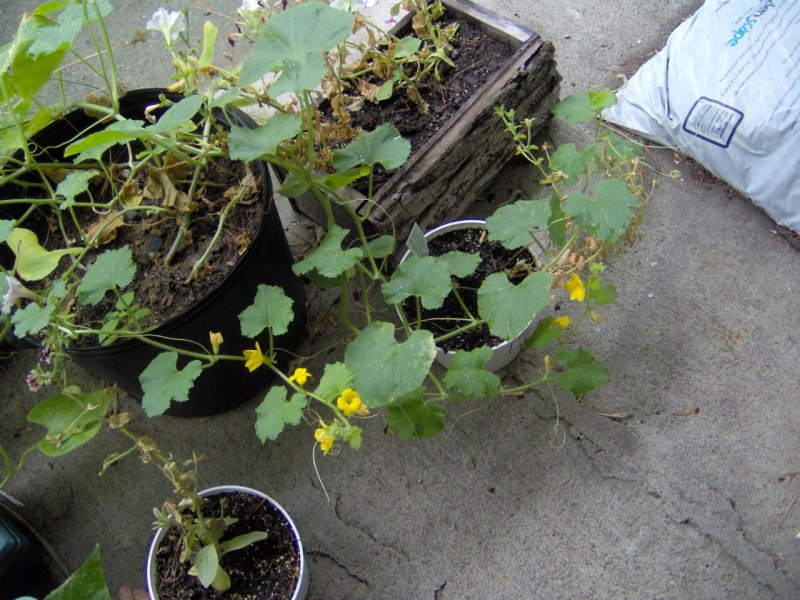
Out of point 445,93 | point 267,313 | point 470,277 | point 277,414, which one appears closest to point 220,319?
point 267,313

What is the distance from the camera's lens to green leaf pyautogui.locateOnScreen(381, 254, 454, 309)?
1064 mm

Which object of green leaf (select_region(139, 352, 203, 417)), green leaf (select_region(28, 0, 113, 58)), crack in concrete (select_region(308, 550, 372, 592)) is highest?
green leaf (select_region(28, 0, 113, 58))

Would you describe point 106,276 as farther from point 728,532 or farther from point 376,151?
point 728,532

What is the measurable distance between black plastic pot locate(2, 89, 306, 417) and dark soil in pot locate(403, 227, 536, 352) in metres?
0.28

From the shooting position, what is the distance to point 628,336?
4.79 ft

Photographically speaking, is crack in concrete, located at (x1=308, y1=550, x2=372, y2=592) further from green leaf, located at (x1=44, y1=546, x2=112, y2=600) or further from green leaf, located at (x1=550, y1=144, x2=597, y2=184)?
green leaf, located at (x1=550, y1=144, x2=597, y2=184)

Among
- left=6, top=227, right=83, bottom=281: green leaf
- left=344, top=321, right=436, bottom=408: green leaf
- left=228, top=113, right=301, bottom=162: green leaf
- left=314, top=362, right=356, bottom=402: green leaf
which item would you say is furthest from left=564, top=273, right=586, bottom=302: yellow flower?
left=6, top=227, right=83, bottom=281: green leaf

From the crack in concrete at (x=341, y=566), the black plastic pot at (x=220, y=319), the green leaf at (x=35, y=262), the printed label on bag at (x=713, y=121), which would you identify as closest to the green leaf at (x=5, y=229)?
the green leaf at (x=35, y=262)

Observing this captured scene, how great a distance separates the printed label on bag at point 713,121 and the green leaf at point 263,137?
95 centimetres

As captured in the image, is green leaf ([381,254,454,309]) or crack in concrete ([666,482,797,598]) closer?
green leaf ([381,254,454,309])

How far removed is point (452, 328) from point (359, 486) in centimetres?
38

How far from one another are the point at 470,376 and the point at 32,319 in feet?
2.19

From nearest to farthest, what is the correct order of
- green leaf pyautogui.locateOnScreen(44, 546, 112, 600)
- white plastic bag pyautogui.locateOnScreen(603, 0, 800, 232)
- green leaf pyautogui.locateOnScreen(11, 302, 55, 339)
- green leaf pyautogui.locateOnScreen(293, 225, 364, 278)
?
1. green leaf pyautogui.locateOnScreen(44, 546, 112, 600)
2. green leaf pyautogui.locateOnScreen(11, 302, 55, 339)
3. green leaf pyautogui.locateOnScreen(293, 225, 364, 278)
4. white plastic bag pyautogui.locateOnScreen(603, 0, 800, 232)

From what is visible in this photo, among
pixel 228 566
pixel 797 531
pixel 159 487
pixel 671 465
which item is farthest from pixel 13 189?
pixel 797 531
